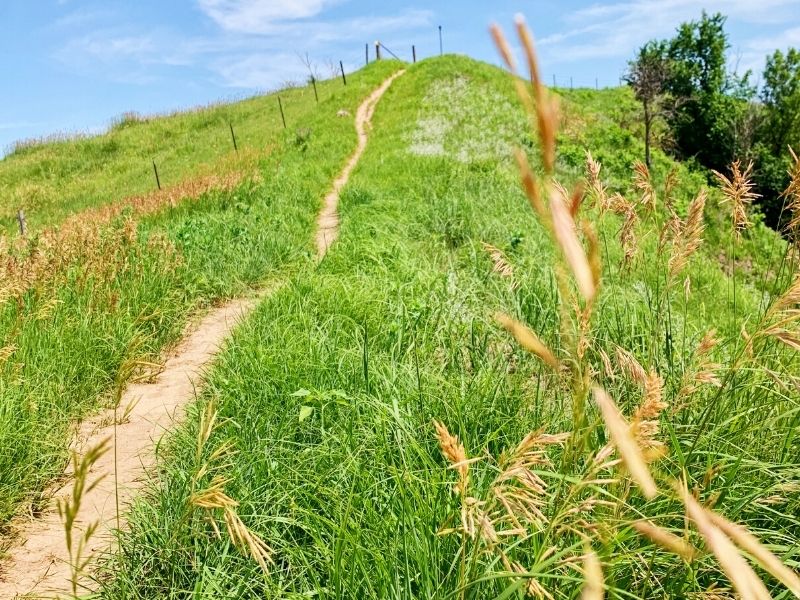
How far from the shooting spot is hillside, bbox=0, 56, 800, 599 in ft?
5.54

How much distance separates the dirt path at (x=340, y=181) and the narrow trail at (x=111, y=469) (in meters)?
2.70

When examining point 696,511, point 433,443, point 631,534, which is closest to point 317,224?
point 433,443

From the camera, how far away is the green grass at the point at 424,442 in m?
2.00

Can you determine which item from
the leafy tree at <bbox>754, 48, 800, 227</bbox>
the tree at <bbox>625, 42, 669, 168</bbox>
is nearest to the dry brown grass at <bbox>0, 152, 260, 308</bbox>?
the tree at <bbox>625, 42, 669, 168</bbox>

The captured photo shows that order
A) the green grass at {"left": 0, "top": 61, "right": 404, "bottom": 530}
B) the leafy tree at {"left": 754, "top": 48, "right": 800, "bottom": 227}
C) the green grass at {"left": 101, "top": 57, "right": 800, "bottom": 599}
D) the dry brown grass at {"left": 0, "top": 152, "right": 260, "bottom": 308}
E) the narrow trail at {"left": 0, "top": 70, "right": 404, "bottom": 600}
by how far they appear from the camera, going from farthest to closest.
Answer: the leafy tree at {"left": 754, "top": 48, "right": 800, "bottom": 227}, the dry brown grass at {"left": 0, "top": 152, "right": 260, "bottom": 308}, the green grass at {"left": 0, "top": 61, "right": 404, "bottom": 530}, the narrow trail at {"left": 0, "top": 70, "right": 404, "bottom": 600}, the green grass at {"left": 101, "top": 57, "right": 800, "bottom": 599}

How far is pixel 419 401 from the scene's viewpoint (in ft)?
10.9

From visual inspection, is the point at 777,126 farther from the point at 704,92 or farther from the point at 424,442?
the point at 424,442

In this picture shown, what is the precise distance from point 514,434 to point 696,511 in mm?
2450

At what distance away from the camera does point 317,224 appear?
1248 cm

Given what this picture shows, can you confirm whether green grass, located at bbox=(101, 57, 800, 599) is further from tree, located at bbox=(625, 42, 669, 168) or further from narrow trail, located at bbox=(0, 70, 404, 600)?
tree, located at bbox=(625, 42, 669, 168)

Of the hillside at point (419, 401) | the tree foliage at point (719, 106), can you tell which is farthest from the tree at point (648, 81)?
the hillside at point (419, 401)

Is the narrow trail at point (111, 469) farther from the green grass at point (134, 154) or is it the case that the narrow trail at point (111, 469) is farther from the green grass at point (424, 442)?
the green grass at point (134, 154)

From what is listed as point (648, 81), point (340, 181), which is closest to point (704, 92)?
point (648, 81)

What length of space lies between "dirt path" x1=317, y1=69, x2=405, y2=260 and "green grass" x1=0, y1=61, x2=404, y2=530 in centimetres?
34
